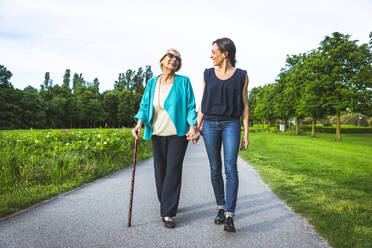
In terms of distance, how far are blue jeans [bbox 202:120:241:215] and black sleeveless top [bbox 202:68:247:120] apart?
0.10 meters

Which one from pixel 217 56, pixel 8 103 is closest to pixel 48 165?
pixel 217 56

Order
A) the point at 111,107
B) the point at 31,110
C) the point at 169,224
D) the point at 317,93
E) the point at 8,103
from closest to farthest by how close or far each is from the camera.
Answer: the point at 169,224
the point at 317,93
the point at 8,103
the point at 31,110
the point at 111,107

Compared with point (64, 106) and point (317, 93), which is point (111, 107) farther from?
point (317, 93)

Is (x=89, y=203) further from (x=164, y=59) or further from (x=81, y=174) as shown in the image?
(x=164, y=59)

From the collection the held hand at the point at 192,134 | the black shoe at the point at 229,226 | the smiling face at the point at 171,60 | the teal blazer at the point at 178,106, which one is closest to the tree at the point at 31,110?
the teal blazer at the point at 178,106

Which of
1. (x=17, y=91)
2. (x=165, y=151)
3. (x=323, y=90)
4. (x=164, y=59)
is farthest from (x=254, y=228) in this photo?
(x=17, y=91)

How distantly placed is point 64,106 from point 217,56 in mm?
66175

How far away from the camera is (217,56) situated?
132 inches

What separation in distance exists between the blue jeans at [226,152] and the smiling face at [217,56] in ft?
2.46

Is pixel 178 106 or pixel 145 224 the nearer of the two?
pixel 145 224

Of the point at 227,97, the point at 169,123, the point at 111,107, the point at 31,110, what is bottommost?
the point at 169,123

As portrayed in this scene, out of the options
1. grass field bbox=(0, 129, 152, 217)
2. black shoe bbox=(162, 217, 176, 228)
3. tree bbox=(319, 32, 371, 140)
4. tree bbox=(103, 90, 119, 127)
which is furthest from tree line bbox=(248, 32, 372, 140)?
tree bbox=(103, 90, 119, 127)

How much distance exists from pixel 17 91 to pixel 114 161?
2030 inches

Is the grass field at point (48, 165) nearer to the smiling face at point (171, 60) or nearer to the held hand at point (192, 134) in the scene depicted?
the held hand at point (192, 134)
